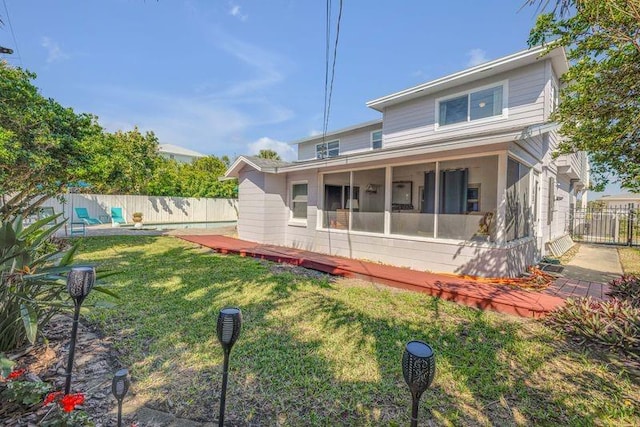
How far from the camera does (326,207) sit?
9.55 metres

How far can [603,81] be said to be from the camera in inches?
170

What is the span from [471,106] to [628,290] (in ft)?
22.4

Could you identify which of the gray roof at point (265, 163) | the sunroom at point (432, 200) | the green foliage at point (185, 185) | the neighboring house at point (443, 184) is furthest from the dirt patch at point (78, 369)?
the green foliage at point (185, 185)

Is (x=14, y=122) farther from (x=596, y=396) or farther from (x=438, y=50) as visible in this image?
(x=596, y=396)

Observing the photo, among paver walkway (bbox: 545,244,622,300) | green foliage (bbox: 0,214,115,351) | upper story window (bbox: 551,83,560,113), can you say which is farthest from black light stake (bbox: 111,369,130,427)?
upper story window (bbox: 551,83,560,113)

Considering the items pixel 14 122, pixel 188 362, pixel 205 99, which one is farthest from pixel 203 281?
pixel 205 99

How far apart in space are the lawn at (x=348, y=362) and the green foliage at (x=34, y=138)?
4714 millimetres

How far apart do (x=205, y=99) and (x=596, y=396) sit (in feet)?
64.2

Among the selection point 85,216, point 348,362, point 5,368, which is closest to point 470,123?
point 348,362

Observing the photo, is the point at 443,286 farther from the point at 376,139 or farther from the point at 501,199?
the point at 376,139

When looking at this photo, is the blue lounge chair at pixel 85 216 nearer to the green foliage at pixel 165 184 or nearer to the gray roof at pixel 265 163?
the green foliage at pixel 165 184

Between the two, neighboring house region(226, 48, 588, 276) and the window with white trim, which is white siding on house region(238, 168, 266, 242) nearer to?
neighboring house region(226, 48, 588, 276)

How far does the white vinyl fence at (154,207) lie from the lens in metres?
18.7

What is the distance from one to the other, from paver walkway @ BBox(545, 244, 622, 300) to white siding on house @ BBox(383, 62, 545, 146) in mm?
3830
